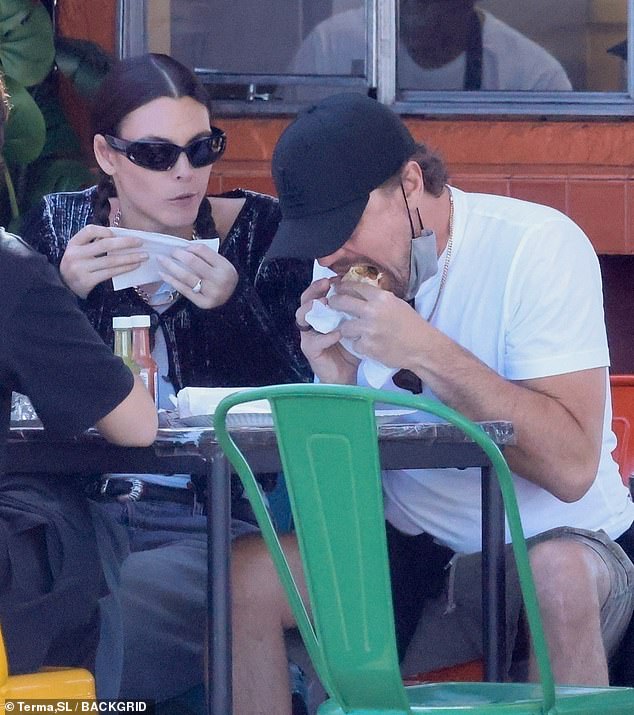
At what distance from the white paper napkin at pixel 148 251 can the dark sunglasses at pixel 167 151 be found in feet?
0.82

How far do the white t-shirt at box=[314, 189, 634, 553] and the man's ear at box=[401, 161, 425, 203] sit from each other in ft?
0.46

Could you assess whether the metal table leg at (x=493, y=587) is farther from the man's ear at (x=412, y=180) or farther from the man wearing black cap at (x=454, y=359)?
the man's ear at (x=412, y=180)

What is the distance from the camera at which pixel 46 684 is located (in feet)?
6.70

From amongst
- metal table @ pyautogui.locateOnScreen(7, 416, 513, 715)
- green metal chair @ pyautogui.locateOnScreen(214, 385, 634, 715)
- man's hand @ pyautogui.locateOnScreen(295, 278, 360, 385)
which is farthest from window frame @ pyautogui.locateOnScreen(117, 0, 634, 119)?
green metal chair @ pyautogui.locateOnScreen(214, 385, 634, 715)

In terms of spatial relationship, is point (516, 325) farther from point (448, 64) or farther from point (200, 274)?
point (448, 64)

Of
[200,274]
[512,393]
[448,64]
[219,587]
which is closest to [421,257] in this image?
[512,393]

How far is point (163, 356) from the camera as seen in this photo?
3072mm

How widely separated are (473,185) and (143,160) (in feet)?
4.72

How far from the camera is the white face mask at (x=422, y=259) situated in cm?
259

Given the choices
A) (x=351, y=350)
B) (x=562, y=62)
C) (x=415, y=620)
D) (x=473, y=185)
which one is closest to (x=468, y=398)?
(x=351, y=350)

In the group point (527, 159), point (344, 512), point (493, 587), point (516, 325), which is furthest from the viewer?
point (527, 159)

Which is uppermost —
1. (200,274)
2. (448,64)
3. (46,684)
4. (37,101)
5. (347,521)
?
(448,64)

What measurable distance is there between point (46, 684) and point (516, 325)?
3.53 ft

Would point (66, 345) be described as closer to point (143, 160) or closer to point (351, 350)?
point (351, 350)
